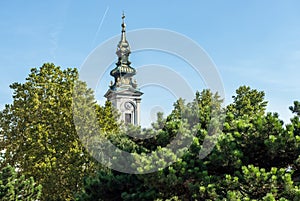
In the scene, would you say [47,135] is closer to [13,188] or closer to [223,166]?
[13,188]

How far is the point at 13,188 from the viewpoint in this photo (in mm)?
11961

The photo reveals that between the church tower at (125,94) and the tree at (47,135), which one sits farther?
the church tower at (125,94)

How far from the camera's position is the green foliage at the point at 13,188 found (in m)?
11.8

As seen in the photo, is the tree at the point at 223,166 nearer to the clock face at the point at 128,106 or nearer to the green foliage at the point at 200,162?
the green foliage at the point at 200,162

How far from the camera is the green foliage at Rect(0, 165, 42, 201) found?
11789 millimetres

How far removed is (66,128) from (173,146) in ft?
25.1

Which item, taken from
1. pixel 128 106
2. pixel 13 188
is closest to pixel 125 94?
pixel 128 106

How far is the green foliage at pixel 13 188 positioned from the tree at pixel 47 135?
250cm

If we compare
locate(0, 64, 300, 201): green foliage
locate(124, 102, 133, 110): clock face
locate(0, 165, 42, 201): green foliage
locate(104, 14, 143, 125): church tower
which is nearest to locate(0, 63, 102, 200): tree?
locate(0, 64, 300, 201): green foliage

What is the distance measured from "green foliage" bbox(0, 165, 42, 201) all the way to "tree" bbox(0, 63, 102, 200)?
8.21 ft

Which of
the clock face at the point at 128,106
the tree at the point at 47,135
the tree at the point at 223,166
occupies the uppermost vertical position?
the clock face at the point at 128,106

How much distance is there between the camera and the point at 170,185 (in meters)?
8.77

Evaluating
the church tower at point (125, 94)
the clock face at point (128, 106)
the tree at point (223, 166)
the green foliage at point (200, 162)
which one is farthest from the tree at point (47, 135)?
the clock face at point (128, 106)

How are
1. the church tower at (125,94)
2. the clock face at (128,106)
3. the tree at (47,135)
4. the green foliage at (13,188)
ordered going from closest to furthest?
the green foliage at (13,188) < the tree at (47,135) < the church tower at (125,94) < the clock face at (128,106)
